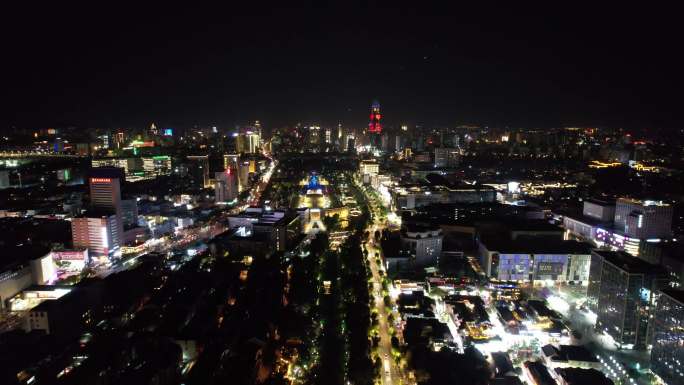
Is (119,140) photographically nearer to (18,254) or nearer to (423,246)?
(18,254)

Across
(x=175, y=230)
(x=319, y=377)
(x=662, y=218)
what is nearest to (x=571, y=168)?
(x=662, y=218)

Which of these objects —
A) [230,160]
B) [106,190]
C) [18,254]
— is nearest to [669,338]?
[18,254]

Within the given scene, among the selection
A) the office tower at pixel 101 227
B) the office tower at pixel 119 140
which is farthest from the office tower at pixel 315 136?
the office tower at pixel 101 227

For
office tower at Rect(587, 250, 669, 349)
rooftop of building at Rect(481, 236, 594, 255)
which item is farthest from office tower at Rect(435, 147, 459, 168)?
office tower at Rect(587, 250, 669, 349)

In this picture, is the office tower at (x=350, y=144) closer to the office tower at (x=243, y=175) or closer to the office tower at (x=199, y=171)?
the office tower at (x=199, y=171)

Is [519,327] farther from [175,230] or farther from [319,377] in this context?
[175,230]

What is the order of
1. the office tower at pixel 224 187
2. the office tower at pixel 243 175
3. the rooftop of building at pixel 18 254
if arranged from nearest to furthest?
the rooftop of building at pixel 18 254 < the office tower at pixel 224 187 < the office tower at pixel 243 175
